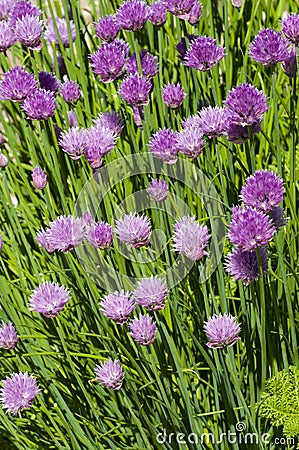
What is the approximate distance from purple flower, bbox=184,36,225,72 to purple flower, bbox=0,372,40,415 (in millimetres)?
724

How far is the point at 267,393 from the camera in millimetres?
1317

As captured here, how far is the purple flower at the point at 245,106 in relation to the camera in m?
1.23

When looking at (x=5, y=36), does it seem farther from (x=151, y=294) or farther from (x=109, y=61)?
(x=151, y=294)

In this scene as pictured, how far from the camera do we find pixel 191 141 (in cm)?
130

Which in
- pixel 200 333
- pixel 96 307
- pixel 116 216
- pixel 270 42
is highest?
pixel 270 42

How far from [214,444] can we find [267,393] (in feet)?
0.77

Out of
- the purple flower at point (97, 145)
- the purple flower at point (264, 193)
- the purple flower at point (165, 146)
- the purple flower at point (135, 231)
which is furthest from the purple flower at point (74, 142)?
the purple flower at point (264, 193)

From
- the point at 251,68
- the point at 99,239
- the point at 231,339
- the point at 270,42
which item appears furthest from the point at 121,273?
the point at 251,68

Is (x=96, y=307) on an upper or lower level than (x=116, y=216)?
lower

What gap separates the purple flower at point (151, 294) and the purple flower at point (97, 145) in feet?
0.90

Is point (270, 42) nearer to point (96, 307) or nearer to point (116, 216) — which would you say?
point (116, 216)

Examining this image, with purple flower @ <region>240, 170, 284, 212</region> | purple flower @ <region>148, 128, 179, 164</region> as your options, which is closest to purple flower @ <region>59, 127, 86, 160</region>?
purple flower @ <region>148, 128, 179, 164</region>

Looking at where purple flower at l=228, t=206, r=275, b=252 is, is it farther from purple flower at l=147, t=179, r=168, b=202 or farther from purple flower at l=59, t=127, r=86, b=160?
purple flower at l=59, t=127, r=86, b=160

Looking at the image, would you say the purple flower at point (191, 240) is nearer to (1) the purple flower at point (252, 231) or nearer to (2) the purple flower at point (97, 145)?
(1) the purple flower at point (252, 231)
